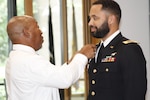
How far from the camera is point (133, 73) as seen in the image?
1623mm

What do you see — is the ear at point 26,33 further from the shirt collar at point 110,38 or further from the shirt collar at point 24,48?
the shirt collar at point 110,38

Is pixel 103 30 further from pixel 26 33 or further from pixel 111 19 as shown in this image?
pixel 26 33

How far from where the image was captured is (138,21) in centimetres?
292

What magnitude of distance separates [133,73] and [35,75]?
56 centimetres

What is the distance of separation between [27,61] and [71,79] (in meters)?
0.27

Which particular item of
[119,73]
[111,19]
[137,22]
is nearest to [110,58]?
[119,73]

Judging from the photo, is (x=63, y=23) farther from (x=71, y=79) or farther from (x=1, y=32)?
(x=71, y=79)

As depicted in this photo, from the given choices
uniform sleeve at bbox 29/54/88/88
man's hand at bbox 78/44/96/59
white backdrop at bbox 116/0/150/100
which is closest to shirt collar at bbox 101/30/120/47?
man's hand at bbox 78/44/96/59

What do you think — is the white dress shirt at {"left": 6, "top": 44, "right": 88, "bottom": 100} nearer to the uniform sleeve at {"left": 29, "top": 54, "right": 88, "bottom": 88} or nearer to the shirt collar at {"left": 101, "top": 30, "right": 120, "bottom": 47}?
the uniform sleeve at {"left": 29, "top": 54, "right": 88, "bottom": 88}

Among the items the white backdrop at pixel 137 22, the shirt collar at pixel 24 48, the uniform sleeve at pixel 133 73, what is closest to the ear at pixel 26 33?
the shirt collar at pixel 24 48

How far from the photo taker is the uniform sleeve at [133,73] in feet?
5.34

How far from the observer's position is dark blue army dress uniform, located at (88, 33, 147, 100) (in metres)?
1.63

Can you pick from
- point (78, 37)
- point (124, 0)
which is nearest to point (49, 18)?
point (78, 37)

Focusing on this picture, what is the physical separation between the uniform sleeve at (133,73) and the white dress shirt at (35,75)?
25 cm
